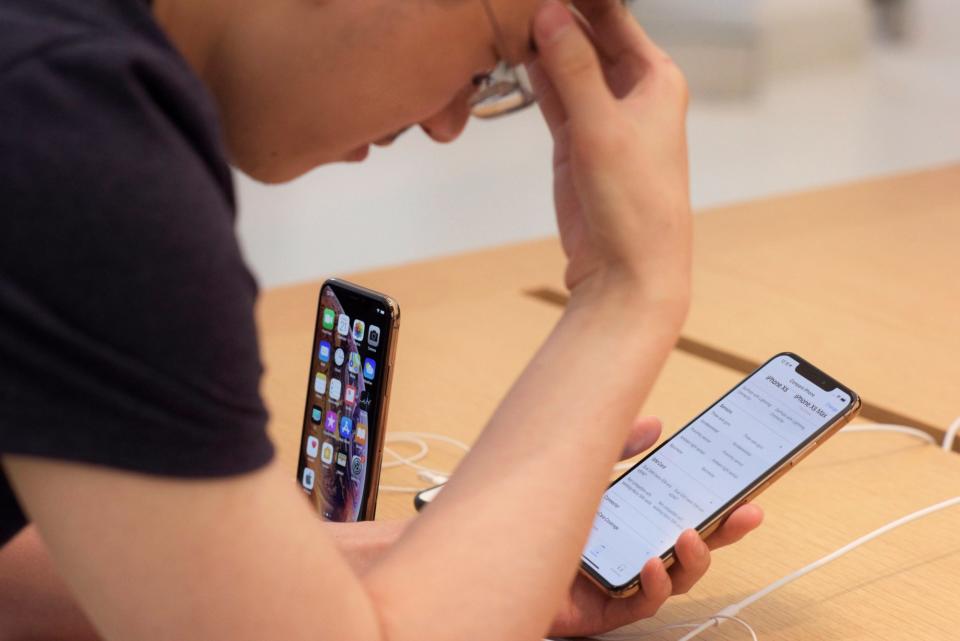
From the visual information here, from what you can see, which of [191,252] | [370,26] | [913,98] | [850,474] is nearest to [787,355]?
[850,474]

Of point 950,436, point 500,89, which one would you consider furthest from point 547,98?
point 950,436

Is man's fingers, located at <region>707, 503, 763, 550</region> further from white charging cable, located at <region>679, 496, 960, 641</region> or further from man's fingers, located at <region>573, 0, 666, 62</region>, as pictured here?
man's fingers, located at <region>573, 0, 666, 62</region>

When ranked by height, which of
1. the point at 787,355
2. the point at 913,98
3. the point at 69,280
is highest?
the point at 69,280

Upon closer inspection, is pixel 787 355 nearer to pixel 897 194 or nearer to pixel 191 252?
pixel 191 252

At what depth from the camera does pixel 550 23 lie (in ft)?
2.33

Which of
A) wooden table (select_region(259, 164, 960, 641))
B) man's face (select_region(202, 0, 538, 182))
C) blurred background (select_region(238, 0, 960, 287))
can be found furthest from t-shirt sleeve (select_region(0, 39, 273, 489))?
blurred background (select_region(238, 0, 960, 287))

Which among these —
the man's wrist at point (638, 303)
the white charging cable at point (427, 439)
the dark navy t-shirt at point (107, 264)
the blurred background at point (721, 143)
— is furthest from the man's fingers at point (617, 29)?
the blurred background at point (721, 143)

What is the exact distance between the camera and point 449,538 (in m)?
0.67

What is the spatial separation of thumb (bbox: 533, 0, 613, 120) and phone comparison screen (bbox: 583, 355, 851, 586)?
30 cm

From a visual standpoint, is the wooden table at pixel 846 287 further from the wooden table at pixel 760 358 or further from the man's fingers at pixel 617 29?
the man's fingers at pixel 617 29

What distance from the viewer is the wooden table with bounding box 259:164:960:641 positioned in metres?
0.91

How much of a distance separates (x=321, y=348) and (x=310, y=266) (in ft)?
6.99

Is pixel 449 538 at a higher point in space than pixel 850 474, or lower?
higher

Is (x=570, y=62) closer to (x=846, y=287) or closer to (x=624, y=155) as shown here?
(x=624, y=155)
